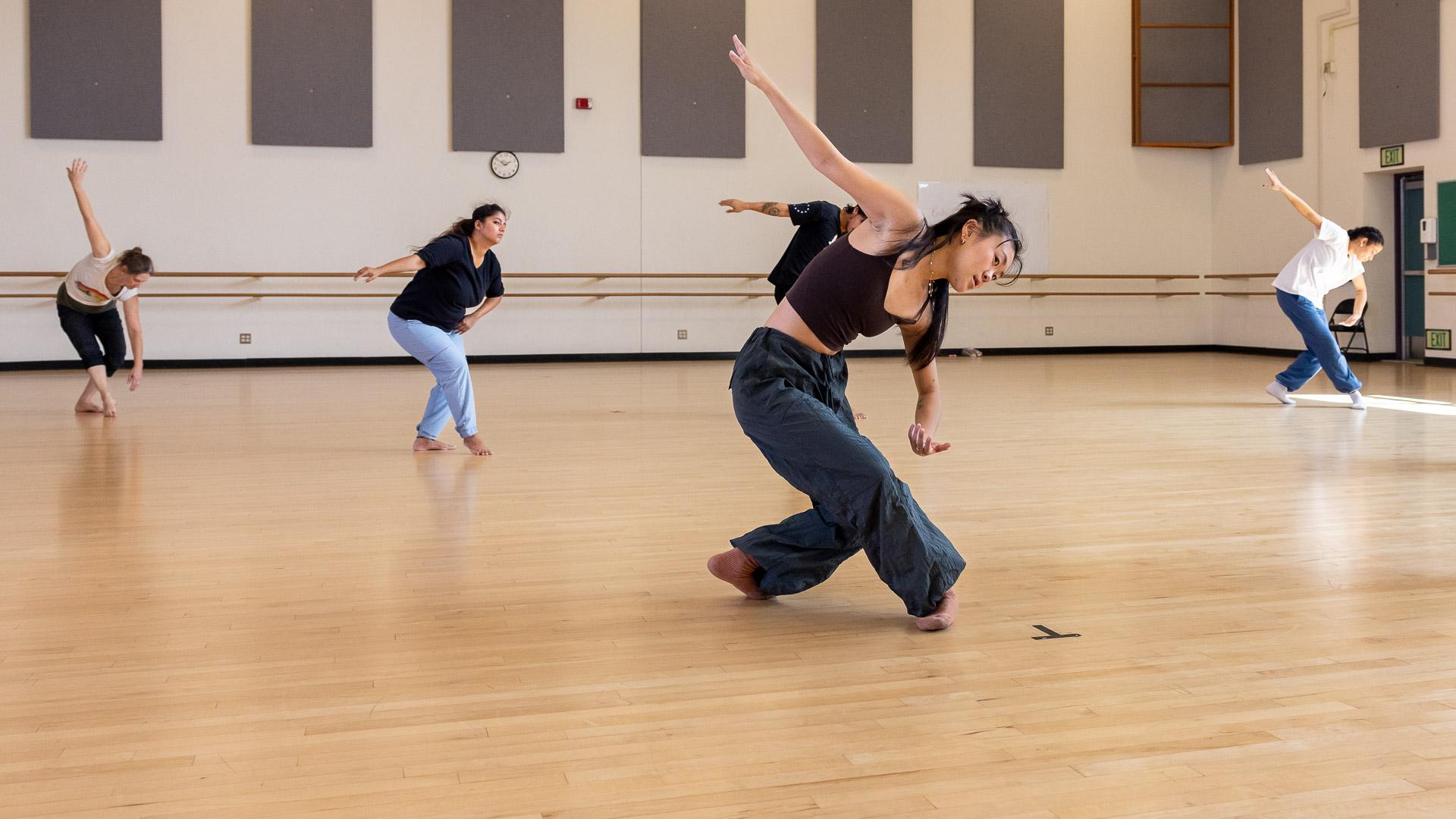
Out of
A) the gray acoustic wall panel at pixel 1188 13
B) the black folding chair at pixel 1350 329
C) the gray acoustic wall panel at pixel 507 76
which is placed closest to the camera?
the black folding chair at pixel 1350 329

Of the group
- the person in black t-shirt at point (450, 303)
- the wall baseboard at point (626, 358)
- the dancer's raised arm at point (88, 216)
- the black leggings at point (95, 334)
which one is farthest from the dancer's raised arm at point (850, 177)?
the wall baseboard at point (626, 358)

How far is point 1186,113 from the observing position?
13.7 meters

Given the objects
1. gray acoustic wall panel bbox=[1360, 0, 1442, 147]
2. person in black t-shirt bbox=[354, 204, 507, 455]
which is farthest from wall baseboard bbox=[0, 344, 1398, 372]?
person in black t-shirt bbox=[354, 204, 507, 455]

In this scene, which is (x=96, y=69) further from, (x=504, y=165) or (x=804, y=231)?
(x=804, y=231)

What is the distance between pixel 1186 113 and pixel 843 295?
12.7 m

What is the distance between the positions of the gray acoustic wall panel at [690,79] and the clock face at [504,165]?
4.35ft

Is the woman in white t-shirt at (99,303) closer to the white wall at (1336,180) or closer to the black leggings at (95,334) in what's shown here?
the black leggings at (95,334)

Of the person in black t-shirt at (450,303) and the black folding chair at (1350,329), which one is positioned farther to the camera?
the black folding chair at (1350,329)

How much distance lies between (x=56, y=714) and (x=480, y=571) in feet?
3.99

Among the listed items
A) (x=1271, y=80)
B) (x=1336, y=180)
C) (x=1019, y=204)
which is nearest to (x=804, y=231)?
(x=1019, y=204)

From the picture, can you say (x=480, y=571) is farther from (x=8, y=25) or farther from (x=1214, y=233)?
(x=1214, y=233)

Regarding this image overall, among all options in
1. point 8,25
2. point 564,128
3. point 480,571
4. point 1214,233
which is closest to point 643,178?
point 564,128

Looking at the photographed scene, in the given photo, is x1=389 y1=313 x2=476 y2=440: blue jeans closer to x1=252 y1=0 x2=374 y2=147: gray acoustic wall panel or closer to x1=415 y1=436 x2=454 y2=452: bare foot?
x1=415 y1=436 x2=454 y2=452: bare foot

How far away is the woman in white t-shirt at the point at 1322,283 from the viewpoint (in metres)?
7.36
